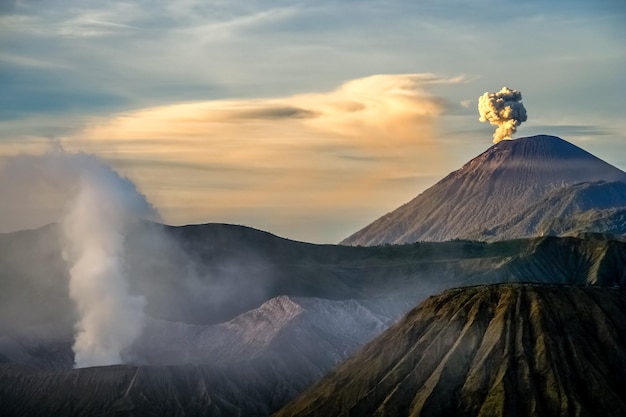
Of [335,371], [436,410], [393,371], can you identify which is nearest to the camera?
[436,410]

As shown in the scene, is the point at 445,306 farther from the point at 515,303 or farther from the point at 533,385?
the point at 533,385

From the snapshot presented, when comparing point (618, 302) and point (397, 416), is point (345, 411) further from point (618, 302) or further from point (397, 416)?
point (618, 302)

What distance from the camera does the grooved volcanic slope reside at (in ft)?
544

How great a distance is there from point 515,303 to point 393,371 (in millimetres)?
24361

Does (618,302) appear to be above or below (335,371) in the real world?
above

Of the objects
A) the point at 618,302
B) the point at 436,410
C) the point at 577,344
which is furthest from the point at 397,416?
the point at 618,302

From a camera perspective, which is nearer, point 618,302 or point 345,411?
point 345,411

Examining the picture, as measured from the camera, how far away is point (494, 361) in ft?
570

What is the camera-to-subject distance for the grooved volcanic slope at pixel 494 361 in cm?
16588

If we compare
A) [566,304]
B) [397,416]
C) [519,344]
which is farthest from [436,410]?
[566,304]

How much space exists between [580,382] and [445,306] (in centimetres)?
3244

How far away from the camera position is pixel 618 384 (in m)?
170

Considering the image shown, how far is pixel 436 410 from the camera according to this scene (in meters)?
167

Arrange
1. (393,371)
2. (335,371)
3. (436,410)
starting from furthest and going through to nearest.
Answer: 1. (335,371)
2. (393,371)
3. (436,410)
